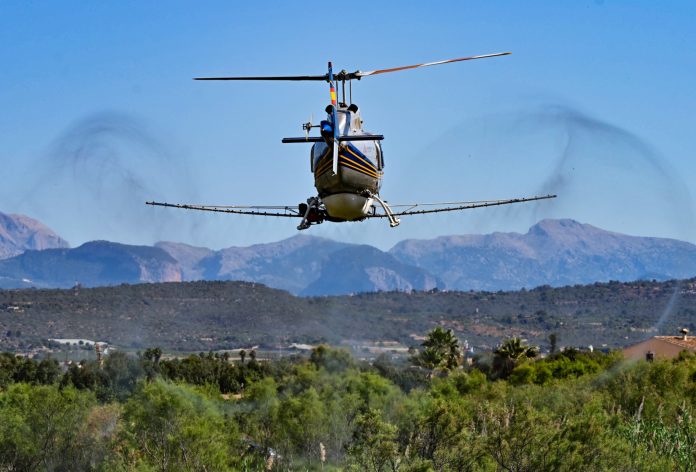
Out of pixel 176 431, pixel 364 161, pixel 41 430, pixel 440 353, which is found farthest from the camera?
pixel 440 353

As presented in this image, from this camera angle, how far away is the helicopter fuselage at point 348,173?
49.0 meters

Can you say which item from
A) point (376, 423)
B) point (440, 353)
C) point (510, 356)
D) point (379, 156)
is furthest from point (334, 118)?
point (440, 353)

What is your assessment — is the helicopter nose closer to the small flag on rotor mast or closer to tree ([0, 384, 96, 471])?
the small flag on rotor mast

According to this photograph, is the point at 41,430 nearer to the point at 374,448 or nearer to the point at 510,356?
the point at 374,448

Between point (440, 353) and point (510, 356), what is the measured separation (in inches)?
452

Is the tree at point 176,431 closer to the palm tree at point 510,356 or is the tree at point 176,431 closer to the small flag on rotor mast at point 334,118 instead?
the small flag on rotor mast at point 334,118

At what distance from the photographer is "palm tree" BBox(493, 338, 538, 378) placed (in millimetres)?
137625

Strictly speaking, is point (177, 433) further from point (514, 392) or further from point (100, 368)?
point (100, 368)

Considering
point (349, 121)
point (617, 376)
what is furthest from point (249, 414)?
point (349, 121)

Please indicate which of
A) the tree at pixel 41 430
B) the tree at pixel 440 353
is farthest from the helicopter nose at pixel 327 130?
the tree at pixel 440 353

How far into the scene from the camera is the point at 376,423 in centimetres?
5316

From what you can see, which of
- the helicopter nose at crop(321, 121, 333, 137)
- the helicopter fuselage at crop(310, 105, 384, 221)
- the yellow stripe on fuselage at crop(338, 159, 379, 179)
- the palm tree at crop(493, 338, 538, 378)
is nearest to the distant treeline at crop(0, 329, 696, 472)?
the palm tree at crop(493, 338, 538, 378)

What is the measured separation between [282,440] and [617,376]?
23540mm

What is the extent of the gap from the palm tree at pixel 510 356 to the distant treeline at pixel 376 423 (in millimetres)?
222
